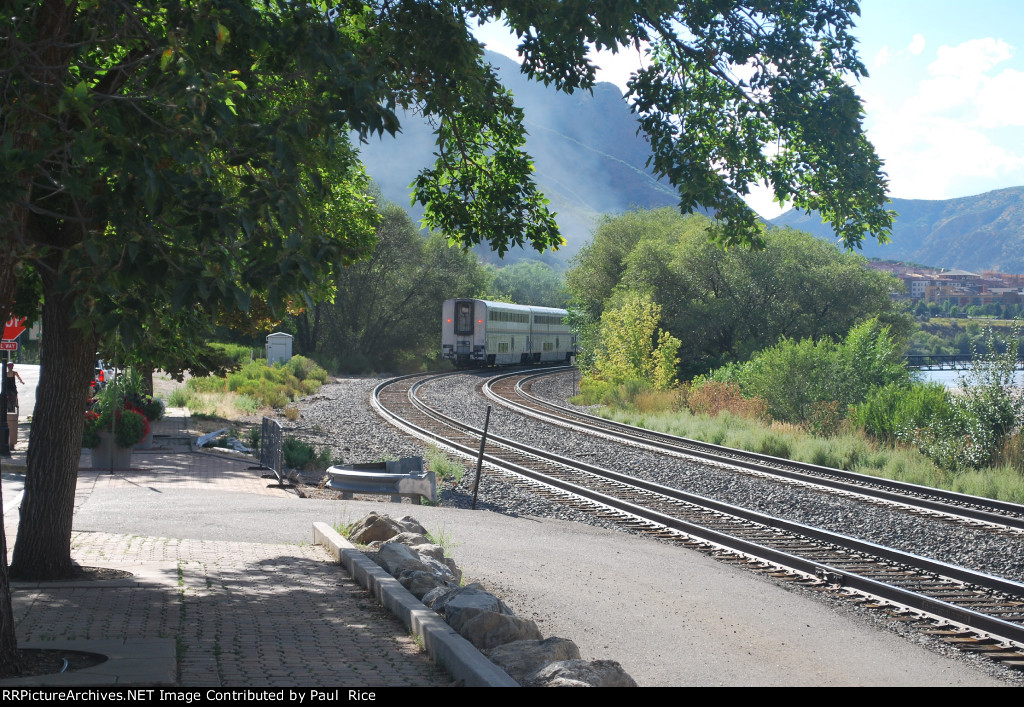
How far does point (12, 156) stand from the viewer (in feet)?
16.4

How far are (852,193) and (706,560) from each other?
464cm

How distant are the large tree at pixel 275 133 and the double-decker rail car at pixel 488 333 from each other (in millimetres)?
38810

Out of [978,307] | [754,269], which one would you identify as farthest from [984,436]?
[978,307]

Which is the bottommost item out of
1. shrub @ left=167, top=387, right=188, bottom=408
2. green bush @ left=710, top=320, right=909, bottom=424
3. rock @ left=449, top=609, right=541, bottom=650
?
shrub @ left=167, top=387, right=188, bottom=408

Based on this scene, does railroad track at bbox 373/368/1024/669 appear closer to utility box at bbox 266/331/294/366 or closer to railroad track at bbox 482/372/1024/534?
railroad track at bbox 482/372/1024/534

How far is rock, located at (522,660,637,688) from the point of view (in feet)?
16.3

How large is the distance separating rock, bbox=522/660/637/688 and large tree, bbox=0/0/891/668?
2504 millimetres

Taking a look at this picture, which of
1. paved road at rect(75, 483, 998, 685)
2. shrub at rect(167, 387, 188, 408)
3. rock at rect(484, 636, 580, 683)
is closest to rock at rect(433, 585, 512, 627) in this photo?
rock at rect(484, 636, 580, 683)

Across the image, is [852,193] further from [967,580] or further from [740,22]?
[967,580]

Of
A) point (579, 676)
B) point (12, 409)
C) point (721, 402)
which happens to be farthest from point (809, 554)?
point (721, 402)

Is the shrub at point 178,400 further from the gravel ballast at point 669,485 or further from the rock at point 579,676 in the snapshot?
the rock at point 579,676

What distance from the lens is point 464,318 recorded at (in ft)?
168
